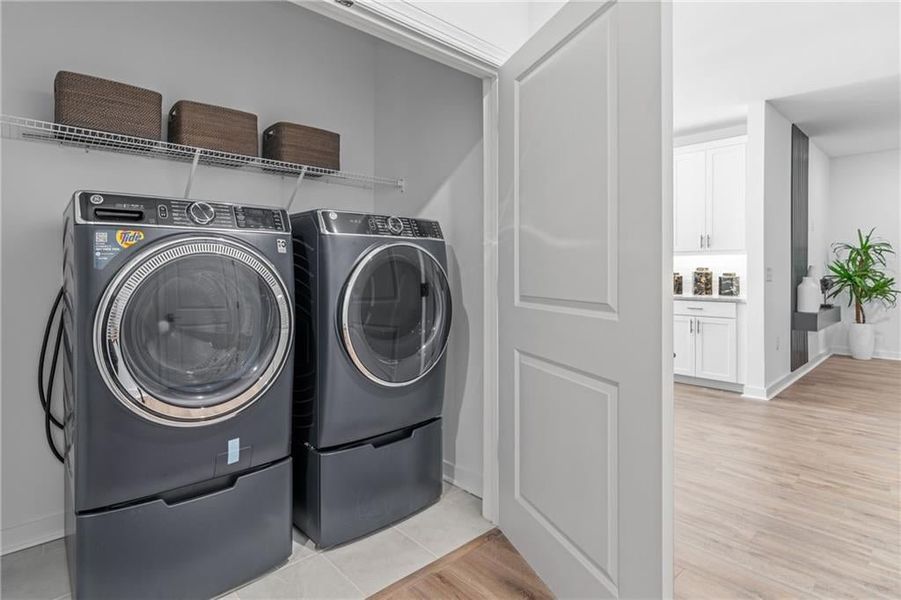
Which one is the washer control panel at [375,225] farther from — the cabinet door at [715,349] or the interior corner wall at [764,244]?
the cabinet door at [715,349]

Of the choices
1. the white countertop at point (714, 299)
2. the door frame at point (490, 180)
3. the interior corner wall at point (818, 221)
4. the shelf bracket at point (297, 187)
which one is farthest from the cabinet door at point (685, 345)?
the shelf bracket at point (297, 187)

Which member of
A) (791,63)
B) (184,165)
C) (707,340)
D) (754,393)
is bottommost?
→ (754,393)

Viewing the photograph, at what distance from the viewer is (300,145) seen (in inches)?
91.0

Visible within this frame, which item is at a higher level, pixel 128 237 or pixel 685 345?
pixel 128 237

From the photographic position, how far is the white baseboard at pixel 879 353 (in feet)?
19.2

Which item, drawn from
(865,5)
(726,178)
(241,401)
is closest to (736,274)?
(726,178)

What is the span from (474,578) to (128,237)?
156 centimetres

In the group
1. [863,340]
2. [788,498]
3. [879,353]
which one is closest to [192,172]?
[788,498]

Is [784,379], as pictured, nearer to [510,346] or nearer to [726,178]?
[726,178]

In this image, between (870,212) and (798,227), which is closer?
(798,227)

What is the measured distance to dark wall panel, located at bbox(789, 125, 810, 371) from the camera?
4.82 m

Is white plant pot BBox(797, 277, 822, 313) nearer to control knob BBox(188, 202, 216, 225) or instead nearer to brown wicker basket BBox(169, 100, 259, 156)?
brown wicker basket BBox(169, 100, 259, 156)

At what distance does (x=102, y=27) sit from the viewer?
6.53 feet

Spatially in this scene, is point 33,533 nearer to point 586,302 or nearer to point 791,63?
point 586,302
